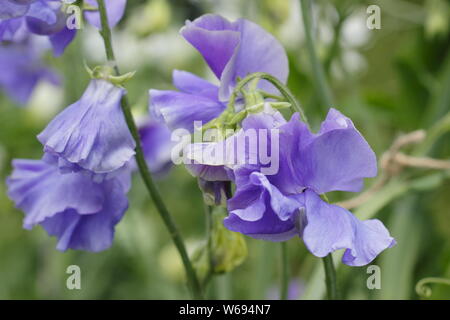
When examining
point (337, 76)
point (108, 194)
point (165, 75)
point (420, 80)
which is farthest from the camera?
point (165, 75)

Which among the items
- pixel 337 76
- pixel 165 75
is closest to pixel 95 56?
pixel 165 75

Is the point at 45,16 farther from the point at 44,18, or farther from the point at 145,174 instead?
the point at 145,174

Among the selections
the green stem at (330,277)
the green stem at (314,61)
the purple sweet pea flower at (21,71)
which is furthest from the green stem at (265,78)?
the purple sweet pea flower at (21,71)

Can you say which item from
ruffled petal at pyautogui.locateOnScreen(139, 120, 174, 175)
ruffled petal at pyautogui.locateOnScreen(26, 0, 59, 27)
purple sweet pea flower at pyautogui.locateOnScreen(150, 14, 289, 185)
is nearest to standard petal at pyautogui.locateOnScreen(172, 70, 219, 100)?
purple sweet pea flower at pyautogui.locateOnScreen(150, 14, 289, 185)

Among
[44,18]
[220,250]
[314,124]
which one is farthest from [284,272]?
[314,124]

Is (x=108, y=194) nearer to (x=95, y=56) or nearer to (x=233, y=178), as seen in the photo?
(x=233, y=178)

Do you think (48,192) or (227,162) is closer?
(227,162)

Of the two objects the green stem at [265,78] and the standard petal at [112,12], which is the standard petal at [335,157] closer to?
the green stem at [265,78]
